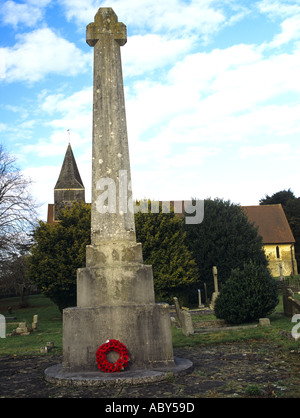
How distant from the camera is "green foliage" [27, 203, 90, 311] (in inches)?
1070

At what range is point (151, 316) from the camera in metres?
6.45

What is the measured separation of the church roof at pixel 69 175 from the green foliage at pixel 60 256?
2511 centimetres

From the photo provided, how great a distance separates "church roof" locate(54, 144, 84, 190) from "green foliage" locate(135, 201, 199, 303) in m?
26.9

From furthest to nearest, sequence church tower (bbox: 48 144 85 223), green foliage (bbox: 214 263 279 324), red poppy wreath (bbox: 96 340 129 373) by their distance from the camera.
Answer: church tower (bbox: 48 144 85 223)
green foliage (bbox: 214 263 279 324)
red poppy wreath (bbox: 96 340 129 373)

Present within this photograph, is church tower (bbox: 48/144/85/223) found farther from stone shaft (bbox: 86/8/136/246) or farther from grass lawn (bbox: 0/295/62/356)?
stone shaft (bbox: 86/8/136/246)

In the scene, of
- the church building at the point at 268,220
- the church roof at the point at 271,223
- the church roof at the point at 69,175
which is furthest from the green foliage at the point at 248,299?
the church roof at the point at 69,175

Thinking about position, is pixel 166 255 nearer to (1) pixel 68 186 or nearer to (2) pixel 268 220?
(2) pixel 268 220

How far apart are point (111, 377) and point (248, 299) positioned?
923 cm

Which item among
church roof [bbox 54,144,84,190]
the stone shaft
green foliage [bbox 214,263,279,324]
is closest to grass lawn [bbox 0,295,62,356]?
the stone shaft

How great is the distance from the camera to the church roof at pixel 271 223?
49500mm

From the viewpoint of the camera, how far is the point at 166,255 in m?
28.4

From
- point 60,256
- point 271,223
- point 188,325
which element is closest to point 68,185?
point 60,256
